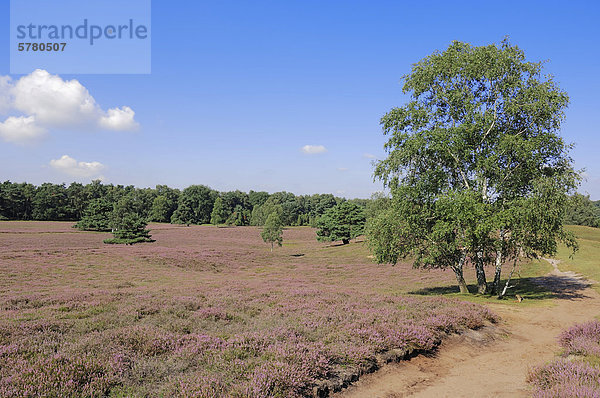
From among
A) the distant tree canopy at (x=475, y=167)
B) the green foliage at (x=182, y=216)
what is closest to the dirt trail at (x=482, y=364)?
the distant tree canopy at (x=475, y=167)

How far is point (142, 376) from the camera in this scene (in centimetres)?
711

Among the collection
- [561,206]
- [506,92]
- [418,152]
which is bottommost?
[561,206]

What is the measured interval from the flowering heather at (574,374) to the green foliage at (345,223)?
62.7 meters

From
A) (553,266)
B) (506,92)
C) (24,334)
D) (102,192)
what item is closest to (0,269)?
(24,334)

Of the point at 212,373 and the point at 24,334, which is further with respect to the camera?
the point at 24,334

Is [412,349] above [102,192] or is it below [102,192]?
below

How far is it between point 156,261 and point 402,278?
1055 inches

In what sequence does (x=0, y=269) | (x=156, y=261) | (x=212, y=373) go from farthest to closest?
1. (x=156, y=261)
2. (x=0, y=269)
3. (x=212, y=373)

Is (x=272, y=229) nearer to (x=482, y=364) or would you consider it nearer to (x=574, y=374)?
(x=482, y=364)

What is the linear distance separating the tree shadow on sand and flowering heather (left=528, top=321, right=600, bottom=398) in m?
12.6

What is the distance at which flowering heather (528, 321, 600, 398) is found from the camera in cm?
624

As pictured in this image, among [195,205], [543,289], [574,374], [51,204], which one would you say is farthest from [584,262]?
[51,204]

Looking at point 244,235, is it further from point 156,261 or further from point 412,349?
point 412,349

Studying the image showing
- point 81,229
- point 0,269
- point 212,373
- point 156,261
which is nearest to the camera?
point 212,373
